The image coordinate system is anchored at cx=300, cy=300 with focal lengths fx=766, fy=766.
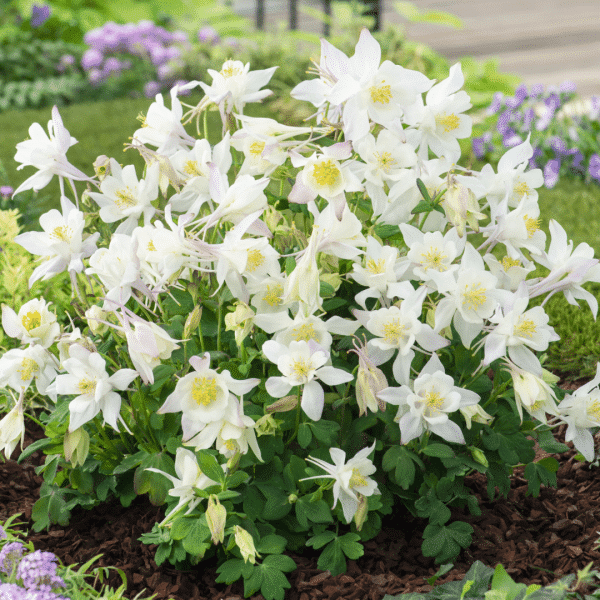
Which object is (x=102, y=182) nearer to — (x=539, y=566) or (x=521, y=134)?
(x=539, y=566)

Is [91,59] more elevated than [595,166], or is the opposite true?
[91,59]

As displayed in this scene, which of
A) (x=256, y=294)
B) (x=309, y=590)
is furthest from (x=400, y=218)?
(x=309, y=590)

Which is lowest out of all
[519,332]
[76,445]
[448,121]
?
[76,445]

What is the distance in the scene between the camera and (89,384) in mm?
1496

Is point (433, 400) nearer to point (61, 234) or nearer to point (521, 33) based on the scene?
point (61, 234)

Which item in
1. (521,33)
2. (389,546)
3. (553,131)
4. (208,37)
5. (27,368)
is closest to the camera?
(27,368)

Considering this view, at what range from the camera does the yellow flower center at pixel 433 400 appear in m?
1.48

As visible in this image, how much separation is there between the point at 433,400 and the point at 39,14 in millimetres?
7522

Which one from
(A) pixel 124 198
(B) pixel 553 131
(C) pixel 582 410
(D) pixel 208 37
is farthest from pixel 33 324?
(D) pixel 208 37

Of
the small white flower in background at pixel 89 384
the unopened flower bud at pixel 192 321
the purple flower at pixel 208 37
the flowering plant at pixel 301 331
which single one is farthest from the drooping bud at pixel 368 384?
the purple flower at pixel 208 37

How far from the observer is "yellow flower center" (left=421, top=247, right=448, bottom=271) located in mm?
1515

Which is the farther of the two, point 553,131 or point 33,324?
point 553,131

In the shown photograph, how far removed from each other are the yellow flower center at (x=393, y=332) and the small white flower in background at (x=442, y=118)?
0.39m

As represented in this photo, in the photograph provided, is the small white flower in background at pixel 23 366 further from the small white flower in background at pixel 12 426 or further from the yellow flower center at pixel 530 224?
the yellow flower center at pixel 530 224
